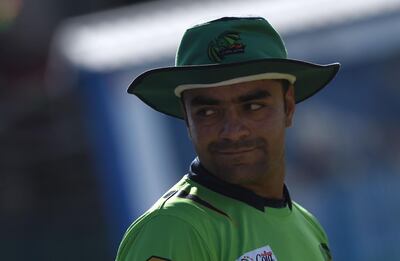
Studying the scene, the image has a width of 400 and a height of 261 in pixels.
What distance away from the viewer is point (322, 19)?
1005 cm

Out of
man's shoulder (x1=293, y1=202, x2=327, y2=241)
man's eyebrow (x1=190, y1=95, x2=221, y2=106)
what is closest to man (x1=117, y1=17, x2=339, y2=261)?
man's eyebrow (x1=190, y1=95, x2=221, y2=106)

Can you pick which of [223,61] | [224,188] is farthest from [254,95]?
[224,188]

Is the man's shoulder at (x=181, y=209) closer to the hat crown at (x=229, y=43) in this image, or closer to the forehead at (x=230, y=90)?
Result: the forehead at (x=230, y=90)

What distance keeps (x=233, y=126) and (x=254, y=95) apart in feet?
0.37

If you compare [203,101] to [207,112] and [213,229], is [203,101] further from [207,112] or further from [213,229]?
[213,229]

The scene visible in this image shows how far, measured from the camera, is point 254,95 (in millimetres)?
3633

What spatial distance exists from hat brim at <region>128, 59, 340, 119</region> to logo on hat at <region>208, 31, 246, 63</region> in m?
0.08

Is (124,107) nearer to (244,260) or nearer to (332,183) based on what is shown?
(332,183)

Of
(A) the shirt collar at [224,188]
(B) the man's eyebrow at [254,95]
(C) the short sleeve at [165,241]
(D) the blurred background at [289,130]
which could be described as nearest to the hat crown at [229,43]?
(B) the man's eyebrow at [254,95]

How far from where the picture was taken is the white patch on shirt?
3.50 meters

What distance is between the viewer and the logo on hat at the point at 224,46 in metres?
3.62

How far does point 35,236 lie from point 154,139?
5.61 ft

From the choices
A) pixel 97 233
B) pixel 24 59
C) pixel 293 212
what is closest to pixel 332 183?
pixel 97 233

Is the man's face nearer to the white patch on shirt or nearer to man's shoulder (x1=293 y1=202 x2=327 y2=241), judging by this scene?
the white patch on shirt
